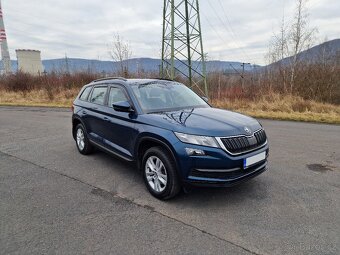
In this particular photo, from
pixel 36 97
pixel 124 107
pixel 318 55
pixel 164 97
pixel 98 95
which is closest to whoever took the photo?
pixel 124 107

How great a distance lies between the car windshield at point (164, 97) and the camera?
14.2 ft

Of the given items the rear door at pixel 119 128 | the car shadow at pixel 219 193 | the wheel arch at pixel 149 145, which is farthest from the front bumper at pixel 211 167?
the rear door at pixel 119 128

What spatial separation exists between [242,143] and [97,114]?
2966 millimetres

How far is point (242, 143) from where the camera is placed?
11.5 ft

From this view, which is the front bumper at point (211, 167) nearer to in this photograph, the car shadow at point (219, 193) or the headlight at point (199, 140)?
the headlight at point (199, 140)

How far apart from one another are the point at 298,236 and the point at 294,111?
484 inches

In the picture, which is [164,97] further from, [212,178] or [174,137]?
[212,178]

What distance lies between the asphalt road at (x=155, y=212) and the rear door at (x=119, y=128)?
54cm

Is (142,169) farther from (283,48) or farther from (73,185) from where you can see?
(283,48)

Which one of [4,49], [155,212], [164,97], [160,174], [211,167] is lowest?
[155,212]

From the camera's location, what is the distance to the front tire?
3.54m

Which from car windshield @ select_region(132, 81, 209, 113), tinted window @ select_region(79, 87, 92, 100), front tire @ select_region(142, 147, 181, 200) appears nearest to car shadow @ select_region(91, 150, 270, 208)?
front tire @ select_region(142, 147, 181, 200)

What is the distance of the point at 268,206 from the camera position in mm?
3566

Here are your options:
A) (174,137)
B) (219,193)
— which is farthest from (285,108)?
(174,137)
